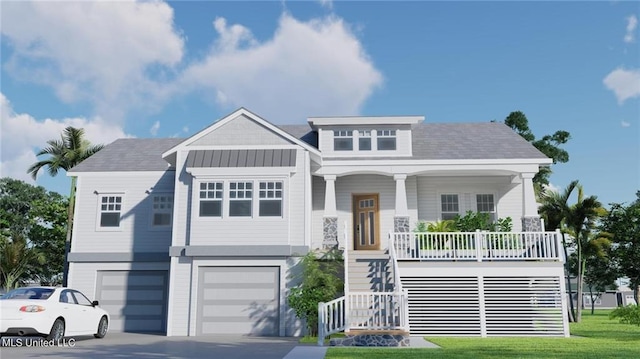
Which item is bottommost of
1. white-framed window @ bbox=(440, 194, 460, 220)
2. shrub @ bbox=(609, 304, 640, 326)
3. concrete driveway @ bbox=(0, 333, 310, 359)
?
concrete driveway @ bbox=(0, 333, 310, 359)

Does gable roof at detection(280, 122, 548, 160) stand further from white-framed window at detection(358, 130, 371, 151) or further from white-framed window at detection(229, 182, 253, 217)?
white-framed window at detection(229, 182, 253, 217)

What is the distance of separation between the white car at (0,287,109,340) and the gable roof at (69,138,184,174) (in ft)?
23.1

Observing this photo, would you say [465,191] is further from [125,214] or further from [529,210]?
[125,214]

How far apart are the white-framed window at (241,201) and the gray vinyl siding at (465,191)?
7055mm

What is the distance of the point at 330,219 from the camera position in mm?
17844

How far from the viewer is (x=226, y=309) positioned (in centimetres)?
1623

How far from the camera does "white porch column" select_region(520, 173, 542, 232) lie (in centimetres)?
1786

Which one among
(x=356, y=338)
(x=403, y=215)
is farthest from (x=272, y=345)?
(x=403, y=215)

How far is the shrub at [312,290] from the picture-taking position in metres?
14.9

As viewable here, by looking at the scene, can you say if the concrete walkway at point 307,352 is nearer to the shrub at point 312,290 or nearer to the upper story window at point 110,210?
the shrub at point 312,290

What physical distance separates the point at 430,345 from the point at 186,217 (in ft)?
28.7

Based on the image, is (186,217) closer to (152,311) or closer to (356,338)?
(152,311)

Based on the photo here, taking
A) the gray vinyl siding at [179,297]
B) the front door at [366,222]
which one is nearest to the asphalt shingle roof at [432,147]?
the front door at [366,222]

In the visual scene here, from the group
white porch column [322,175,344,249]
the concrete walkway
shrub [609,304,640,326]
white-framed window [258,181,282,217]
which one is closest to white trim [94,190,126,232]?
white-framed window [258,181,282,217]
